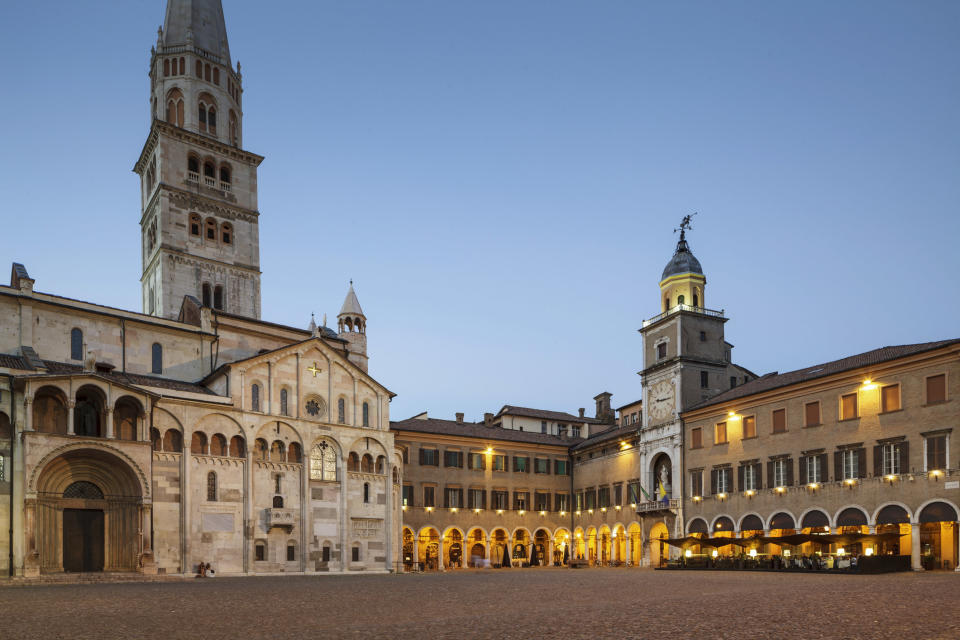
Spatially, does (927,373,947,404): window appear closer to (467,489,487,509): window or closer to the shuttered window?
the shuttered window

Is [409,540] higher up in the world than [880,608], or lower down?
lower down

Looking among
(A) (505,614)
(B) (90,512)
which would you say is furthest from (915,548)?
(B) (90,512)

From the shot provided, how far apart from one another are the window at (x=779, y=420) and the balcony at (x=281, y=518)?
27127mm

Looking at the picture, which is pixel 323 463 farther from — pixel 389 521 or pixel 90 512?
pixel 90 512

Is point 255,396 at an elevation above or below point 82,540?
above

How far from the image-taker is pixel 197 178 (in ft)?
196

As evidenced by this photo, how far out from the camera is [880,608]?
16.6m

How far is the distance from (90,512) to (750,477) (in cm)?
3467

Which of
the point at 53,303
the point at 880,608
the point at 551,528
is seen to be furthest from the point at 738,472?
the point at 53,303

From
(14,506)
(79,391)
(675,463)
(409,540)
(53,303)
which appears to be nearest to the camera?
(14,506)

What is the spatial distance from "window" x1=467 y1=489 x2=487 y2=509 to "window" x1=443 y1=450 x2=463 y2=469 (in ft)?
7.36

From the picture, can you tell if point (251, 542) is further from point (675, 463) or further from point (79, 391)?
point (675, 463)

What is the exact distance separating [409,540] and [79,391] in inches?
1120

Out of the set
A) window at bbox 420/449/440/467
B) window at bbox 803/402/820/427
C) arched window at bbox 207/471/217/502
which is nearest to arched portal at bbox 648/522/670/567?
window at bbox 803/402/820/427
